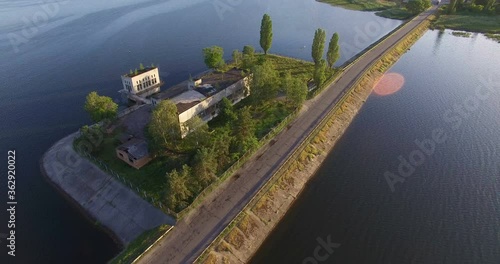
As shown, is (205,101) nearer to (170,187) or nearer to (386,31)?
(170,187)

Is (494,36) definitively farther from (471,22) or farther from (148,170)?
(148,170)

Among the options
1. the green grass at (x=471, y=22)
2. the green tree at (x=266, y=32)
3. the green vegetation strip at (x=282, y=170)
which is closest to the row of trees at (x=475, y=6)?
the green grass at (x=471, y=22)

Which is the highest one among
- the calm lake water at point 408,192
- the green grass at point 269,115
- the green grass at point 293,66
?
the green grass at point 293,66

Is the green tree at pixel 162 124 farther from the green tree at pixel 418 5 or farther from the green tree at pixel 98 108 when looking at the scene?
the green tree at pixel 418 5

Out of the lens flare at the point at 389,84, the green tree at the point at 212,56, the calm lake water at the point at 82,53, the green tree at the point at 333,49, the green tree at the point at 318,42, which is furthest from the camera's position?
the green tree at the point at 318,42

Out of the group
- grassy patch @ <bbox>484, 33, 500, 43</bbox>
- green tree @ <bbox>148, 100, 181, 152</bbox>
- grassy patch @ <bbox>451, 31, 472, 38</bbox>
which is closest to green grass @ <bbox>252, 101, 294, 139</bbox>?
green tree @ <bbox>148, 100, 181, 152</bbox>

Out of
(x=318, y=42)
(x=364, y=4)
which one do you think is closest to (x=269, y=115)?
(x=318, y=42)
